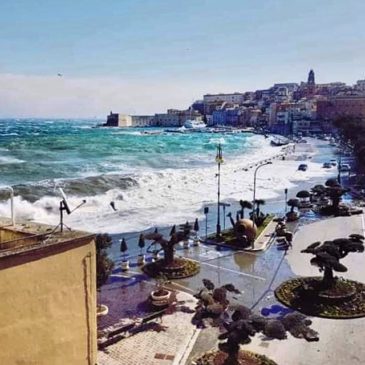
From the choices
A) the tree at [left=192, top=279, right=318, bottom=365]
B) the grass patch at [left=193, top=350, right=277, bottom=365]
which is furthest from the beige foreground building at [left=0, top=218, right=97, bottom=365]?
the grass patch at [left=193, top=350, right=277, bottom=365]

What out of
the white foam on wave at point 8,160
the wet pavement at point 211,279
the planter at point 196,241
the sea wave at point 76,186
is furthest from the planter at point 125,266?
the white foam on wave at point 8,160

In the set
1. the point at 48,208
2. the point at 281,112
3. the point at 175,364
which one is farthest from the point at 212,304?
the point at 281,112

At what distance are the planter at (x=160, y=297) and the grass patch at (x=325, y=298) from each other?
193 inches

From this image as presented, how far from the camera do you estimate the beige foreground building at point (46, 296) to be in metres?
8.36

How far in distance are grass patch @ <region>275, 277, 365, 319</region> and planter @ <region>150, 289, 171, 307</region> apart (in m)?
4.89

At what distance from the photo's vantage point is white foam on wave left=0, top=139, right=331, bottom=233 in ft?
123

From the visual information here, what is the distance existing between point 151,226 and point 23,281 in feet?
88.2

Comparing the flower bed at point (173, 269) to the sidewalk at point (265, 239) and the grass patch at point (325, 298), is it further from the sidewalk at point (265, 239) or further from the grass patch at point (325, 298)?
the sidewalk at point (265, 239)

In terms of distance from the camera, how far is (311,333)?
14156 mm

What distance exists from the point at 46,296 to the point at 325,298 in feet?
47.6

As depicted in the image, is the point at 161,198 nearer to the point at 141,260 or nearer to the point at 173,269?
the point at 141,260

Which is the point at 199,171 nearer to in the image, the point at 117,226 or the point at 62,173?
the point at 62,173

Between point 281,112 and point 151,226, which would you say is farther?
point 281,112

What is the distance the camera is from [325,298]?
2042 cm
